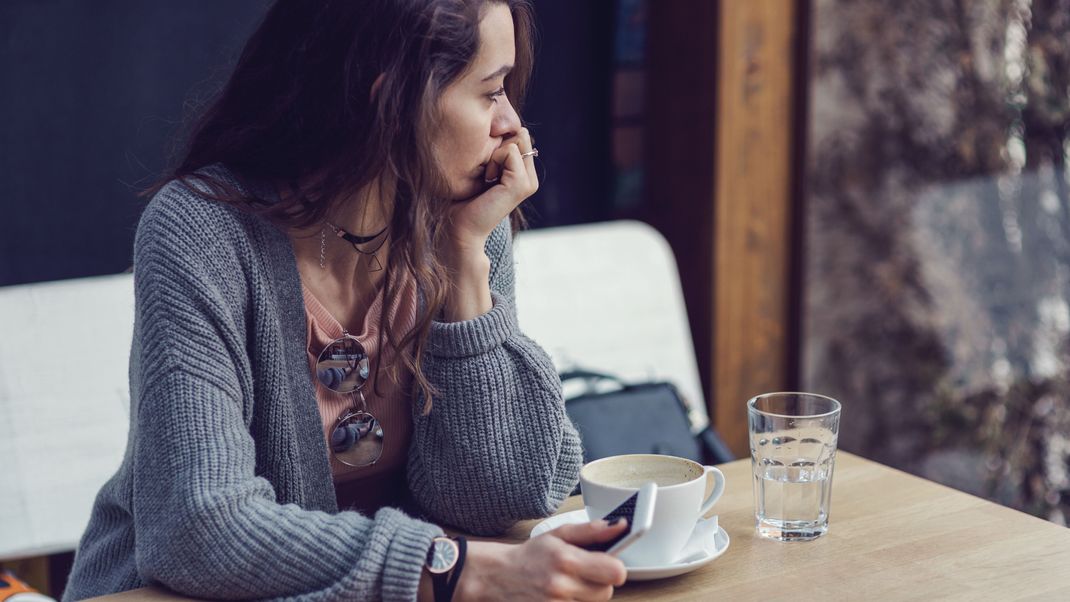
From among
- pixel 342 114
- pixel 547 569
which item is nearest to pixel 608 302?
pixel 342 114

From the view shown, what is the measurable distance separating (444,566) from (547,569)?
0.31 feet

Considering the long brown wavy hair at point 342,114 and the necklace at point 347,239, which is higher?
the long brown wavy hair at point 342,114

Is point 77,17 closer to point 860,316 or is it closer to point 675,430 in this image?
point 675,430

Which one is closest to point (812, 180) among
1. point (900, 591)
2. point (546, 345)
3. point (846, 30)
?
point (846, 30)

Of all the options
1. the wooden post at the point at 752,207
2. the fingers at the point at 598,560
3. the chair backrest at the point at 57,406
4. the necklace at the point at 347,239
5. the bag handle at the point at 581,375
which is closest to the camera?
the fingers at the point at 598,560

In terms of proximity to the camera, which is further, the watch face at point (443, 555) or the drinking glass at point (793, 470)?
the drinking glass at point (793, 470)

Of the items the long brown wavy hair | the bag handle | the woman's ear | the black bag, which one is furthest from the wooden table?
the bag handle

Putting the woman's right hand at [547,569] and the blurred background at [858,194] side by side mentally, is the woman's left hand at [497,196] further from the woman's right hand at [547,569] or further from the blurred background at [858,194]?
the blurred background at [858,194]

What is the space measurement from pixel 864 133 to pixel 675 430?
109 centimetres

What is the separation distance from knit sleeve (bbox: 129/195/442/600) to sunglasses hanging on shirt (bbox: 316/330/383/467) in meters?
0.16

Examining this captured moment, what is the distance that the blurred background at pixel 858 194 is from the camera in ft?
8.57

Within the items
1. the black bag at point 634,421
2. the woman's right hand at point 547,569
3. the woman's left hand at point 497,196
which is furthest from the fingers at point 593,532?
the black bag at point 634,421

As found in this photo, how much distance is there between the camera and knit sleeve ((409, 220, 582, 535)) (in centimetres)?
122

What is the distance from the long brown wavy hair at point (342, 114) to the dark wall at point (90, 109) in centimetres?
86
